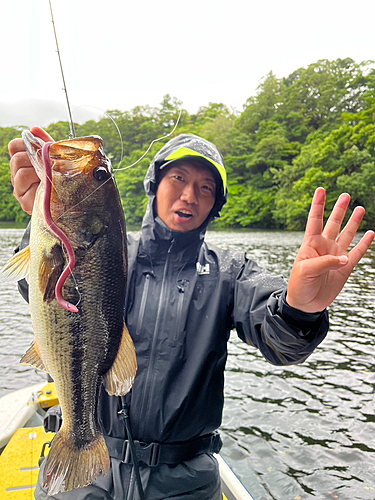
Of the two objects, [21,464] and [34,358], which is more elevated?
[34,358]

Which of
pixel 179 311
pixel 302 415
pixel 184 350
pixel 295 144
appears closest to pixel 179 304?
pixel 179 311

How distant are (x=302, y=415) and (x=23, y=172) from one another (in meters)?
6.90

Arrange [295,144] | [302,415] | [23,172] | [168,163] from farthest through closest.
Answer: [295,144] → [302,415] → [168,163] → [23,172]

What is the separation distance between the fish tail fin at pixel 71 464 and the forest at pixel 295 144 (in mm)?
24213

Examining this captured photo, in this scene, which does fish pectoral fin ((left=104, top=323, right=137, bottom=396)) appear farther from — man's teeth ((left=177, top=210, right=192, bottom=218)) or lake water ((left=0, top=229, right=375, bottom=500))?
lake water ((left=0, top=229, right=375, bottom=500))

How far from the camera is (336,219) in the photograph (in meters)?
1.84

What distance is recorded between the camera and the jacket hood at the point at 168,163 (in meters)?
2.66

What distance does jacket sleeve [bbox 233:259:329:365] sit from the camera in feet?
6.54

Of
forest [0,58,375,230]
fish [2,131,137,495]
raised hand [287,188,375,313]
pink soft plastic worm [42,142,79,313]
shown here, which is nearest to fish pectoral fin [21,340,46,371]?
fish [2,131,137,495]

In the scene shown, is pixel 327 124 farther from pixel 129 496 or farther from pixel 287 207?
pixel 129 496

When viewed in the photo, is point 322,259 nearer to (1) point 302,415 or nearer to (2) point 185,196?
(2) point 185,196

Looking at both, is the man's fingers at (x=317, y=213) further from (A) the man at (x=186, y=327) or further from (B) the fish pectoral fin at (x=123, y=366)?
(B) the fish pectoral fin at (x=123, y=366)

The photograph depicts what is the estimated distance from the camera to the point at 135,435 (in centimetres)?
230

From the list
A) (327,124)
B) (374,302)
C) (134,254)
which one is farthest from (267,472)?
(327,124)
